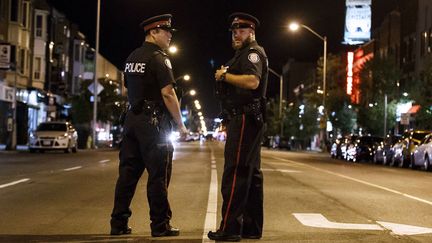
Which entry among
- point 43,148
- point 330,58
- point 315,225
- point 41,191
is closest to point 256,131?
point 315,225

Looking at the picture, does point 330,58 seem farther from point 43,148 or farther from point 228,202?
point 228,202

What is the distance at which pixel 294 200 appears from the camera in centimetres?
1170

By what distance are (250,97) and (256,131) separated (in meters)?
0.36

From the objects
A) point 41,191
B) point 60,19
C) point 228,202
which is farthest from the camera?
point 60,19

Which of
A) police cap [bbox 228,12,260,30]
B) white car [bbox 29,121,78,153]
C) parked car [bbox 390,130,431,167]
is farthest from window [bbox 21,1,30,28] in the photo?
police cap [bbox 228,12,260,30]

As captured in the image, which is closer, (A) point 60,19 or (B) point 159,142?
(B) point 159,142

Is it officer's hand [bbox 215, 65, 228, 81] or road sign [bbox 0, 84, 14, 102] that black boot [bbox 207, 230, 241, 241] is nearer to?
officer's hand [bbox 215, 65, 228, 81]

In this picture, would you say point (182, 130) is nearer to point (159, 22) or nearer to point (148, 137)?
point (148, 137)

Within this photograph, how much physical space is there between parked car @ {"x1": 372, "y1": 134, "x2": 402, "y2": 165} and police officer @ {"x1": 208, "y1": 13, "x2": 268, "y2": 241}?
2853cm

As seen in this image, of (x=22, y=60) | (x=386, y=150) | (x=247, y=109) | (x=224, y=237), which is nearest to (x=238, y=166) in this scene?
(x=247, y=109)

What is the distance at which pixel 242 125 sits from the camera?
7.08m

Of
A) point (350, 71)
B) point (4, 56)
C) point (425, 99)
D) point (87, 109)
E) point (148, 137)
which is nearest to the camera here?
point (148, 137)

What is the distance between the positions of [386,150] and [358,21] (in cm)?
4203

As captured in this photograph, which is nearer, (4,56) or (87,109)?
(4,56)
